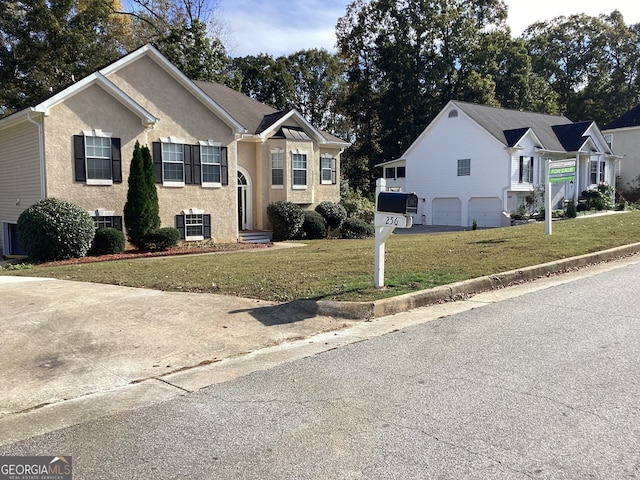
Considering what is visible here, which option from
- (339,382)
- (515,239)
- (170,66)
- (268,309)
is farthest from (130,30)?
(339,382)

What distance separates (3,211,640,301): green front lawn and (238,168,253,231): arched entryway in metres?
10.2

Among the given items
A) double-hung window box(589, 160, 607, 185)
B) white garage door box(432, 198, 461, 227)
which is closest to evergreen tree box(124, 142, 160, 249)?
white garage door box(432, 198, 461, 227)

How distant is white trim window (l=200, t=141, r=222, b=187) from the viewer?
20.8 metres

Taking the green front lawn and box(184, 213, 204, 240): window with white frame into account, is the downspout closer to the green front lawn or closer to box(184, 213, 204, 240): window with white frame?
the green front lawn

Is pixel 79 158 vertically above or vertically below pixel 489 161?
below

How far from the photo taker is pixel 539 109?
51.1 meters

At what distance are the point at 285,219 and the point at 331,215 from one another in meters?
2.66

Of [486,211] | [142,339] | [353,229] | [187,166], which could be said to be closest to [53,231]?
[187,166]

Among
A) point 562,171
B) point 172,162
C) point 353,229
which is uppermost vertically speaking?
point 172,162

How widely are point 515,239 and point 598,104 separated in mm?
46201

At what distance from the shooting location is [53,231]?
610 inches

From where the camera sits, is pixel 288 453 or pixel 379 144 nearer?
pixel 288 453

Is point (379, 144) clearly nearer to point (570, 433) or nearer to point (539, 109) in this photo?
point (539, 109)

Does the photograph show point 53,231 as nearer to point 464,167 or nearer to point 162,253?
point 162,253
